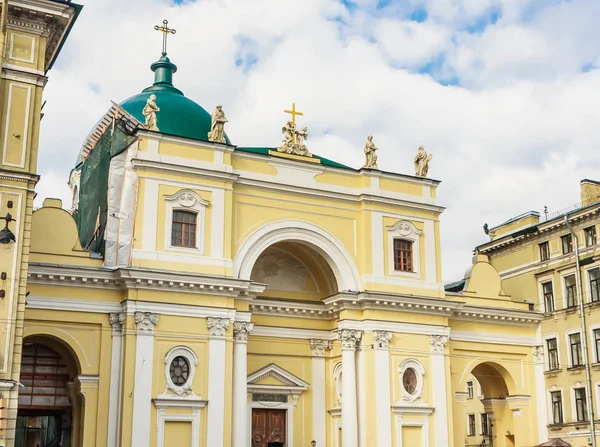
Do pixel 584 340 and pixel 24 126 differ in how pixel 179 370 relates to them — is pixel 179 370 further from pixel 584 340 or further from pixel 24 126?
pixel 584 340

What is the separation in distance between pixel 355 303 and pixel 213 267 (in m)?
5.41

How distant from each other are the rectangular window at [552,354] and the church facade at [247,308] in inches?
17.4

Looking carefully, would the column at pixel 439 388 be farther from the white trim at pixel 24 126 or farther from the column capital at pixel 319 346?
the white trim at pixel 24 126

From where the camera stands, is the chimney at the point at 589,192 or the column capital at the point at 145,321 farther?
the chimney at the point at 589,192

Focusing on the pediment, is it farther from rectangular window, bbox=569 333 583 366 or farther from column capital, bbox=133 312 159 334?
rectangular window, bbox=569 333 583 366

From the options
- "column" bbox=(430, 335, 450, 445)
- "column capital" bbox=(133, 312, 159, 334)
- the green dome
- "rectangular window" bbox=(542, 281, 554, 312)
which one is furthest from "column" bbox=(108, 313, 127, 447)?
"rectangular window" bbox=(542, 281, 554, 312)

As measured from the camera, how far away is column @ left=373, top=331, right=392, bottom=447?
28172 millimetres

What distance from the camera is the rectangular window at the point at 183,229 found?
26781 millimetres

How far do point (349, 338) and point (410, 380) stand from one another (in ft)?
9.19

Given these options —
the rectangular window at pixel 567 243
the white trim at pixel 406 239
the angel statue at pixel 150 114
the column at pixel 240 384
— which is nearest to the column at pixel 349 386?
the white trim at pixel 406 239

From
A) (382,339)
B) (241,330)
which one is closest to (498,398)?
(382,339)

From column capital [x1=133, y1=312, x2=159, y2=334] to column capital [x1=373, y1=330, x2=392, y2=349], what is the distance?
25.7ft

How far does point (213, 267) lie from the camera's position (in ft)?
87.9

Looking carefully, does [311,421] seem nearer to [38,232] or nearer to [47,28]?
[38,232]
